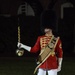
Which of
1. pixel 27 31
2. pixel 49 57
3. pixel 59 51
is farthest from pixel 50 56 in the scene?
pixel 27 31

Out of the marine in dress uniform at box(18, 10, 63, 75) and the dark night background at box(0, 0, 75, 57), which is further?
the dark night background at box(0, 0, 75, 57)

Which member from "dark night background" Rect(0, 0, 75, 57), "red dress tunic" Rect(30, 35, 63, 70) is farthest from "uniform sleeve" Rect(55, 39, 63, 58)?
"dark night background" Rect(0, 0, 75, 57)

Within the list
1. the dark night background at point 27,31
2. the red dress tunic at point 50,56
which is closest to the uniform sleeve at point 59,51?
the red dress tunic at point 50,56

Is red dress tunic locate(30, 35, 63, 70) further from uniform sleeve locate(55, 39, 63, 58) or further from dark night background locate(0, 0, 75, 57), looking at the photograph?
dark night background locate(0, 0, 75, 57)

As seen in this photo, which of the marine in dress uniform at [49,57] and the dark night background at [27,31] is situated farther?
the dark night background at [27,31]

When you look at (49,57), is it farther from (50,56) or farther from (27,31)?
(27,31)

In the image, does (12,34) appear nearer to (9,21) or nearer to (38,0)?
(9,21)

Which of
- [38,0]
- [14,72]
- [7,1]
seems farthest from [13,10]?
[14,72]

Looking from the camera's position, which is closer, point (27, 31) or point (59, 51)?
point (59, 51)

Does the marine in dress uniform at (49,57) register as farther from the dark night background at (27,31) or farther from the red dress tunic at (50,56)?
the dark night background at (27,31)

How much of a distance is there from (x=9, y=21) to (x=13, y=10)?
829 cm

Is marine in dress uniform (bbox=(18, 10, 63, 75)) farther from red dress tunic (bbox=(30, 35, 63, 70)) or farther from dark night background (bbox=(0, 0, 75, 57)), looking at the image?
dark night background (bbox=(0, 0, 75, 57))

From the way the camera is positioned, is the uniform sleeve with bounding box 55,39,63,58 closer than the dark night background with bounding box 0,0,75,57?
Yes

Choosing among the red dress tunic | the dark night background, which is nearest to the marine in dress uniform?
the red dress tunic
